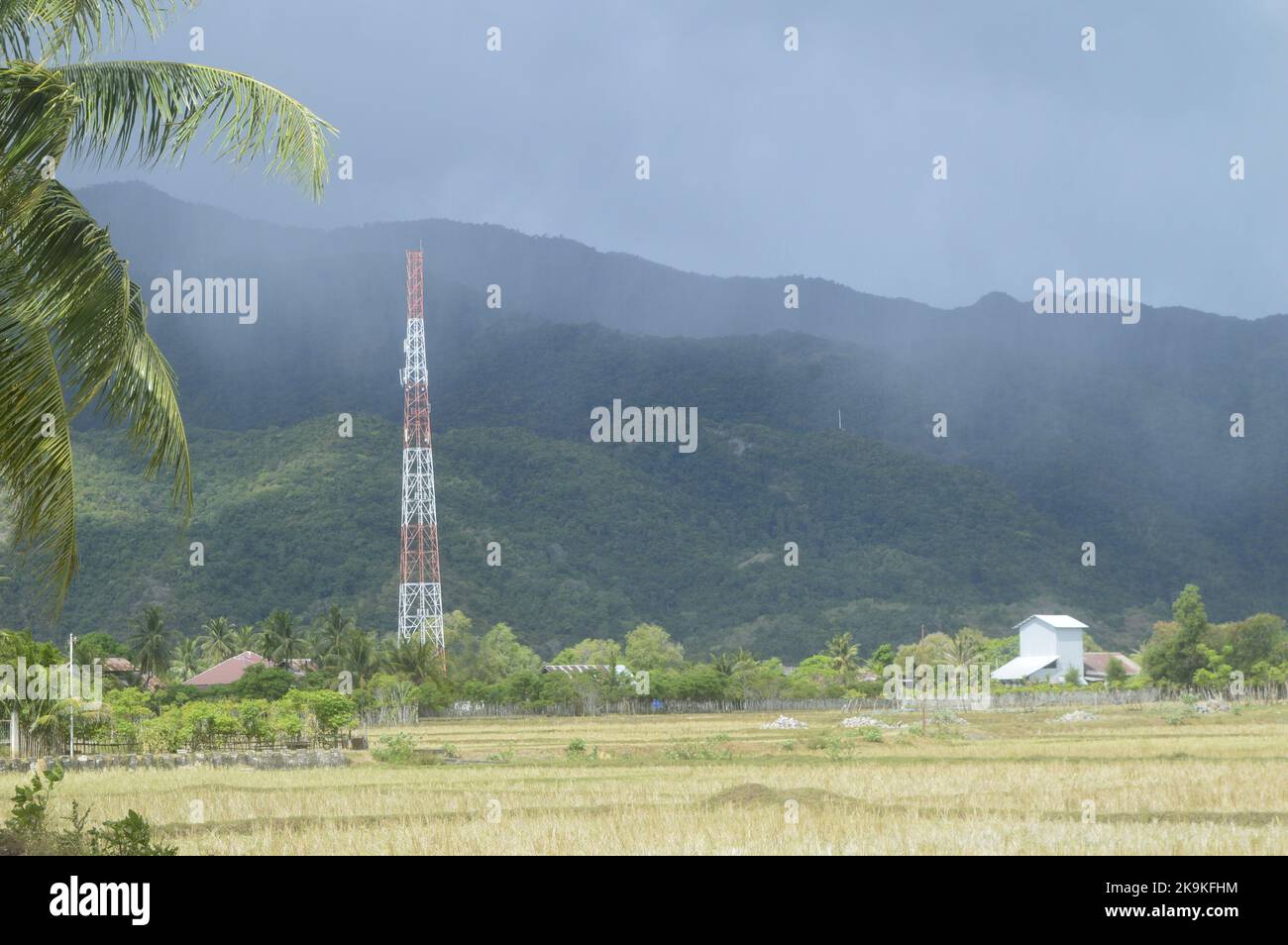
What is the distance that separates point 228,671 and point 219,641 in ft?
27.9

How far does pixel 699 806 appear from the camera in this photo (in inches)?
864

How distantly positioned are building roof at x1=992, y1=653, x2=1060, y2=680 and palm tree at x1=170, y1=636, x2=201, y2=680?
5973cm

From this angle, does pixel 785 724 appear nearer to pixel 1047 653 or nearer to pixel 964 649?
pixel 964 649

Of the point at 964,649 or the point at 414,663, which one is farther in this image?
the point at 964,649

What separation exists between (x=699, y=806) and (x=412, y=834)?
521cm

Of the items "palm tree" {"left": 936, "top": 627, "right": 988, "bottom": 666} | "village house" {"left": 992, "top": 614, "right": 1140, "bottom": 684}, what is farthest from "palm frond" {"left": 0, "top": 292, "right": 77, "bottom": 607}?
"village house" {"left": 992, "top": 614, "right": 1140, "bottom": 684}

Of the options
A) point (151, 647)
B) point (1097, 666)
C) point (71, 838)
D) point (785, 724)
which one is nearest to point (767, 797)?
point (71, 838)

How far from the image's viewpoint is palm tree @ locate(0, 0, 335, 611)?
38.0ft

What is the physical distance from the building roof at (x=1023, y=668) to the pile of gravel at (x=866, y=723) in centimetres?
5052

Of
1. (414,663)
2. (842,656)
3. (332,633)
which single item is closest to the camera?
(414,663)

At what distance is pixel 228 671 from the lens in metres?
82.7

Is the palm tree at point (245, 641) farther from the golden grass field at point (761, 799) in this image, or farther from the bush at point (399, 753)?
the bush at point (399, 753)
